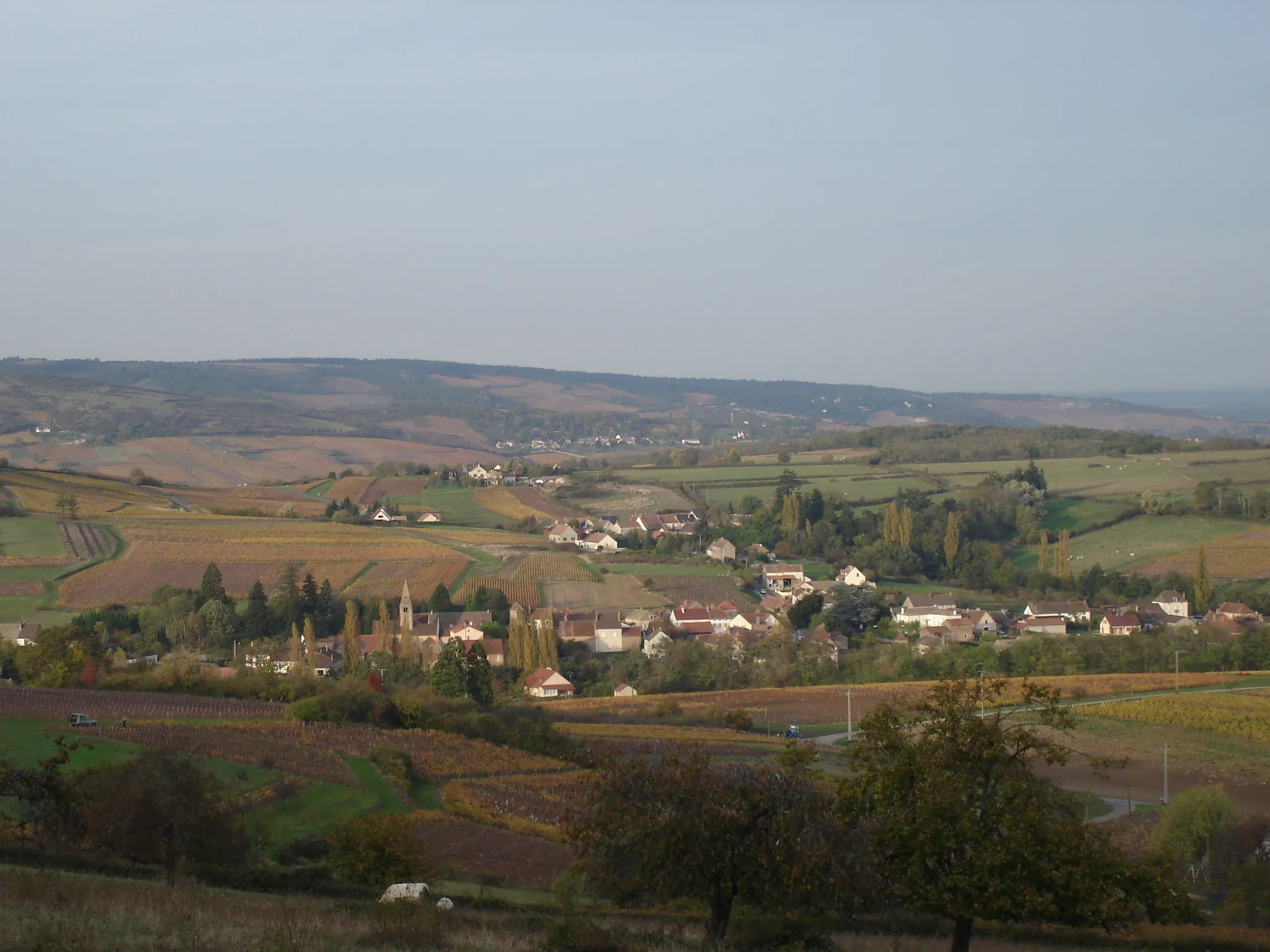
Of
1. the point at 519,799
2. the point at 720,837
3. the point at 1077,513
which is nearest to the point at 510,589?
the point at 519,799

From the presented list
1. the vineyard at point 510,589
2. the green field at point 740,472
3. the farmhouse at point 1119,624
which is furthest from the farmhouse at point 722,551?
the farmhouse at point 1119,624

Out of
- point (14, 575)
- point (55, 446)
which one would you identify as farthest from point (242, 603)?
point (55, 446)

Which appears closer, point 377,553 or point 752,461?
point 377,553

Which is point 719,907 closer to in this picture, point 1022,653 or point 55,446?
point 1022,653

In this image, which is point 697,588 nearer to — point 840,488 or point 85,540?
point 840,488

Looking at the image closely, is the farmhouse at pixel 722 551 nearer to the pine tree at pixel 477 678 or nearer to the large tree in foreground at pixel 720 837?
the pine tree at pixel 477 678

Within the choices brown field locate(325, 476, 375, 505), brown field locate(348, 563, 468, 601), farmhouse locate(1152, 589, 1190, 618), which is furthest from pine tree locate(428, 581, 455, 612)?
farmhouse locate(1152, 589, 1190, 618)
